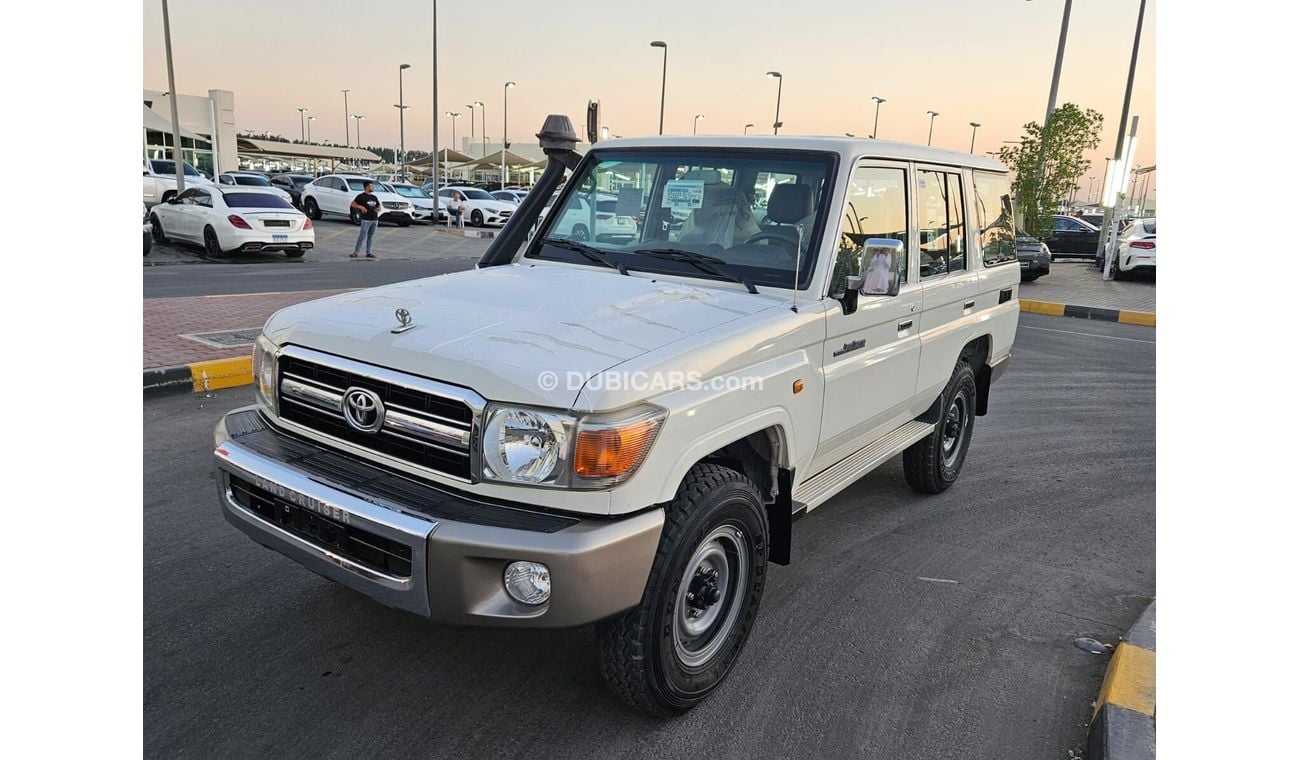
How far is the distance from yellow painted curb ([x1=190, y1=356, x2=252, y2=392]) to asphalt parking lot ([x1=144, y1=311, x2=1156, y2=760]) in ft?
5.71

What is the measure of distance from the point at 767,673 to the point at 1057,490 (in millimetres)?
3324

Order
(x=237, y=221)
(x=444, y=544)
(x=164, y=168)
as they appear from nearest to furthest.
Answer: (x=444, y=544) → (x=237, y=221) → (x=164, y=168)

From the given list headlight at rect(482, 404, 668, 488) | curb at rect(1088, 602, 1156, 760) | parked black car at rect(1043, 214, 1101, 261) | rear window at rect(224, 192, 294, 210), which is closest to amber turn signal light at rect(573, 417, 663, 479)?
headlight at rect(482, 404, 668, 488)

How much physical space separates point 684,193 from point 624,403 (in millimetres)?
1771

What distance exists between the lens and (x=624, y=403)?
2.56 meters

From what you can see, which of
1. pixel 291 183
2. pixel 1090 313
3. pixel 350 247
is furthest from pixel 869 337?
pixel 291 183

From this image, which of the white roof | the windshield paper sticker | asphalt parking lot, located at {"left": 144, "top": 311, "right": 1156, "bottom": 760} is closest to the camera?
asphalt parking lot, located at {"left": 144, "top": 311, "right": 1156, "bottom": 760}

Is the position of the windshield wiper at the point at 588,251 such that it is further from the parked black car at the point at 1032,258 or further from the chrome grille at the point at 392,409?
the parked black car at the point at 1032,258

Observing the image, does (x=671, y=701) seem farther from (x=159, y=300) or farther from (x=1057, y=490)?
(x=159, y=300)

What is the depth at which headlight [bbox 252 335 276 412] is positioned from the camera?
3189mm

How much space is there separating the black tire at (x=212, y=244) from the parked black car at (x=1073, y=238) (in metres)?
22.6

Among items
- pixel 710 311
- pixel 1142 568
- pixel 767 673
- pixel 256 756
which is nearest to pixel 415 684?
pixel 256 756

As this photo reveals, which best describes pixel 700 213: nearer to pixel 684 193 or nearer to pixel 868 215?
pixel 684 193

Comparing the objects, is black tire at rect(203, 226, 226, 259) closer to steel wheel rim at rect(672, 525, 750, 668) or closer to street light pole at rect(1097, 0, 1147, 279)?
steel wheel rim at rect(672, 525, 750, 668)
